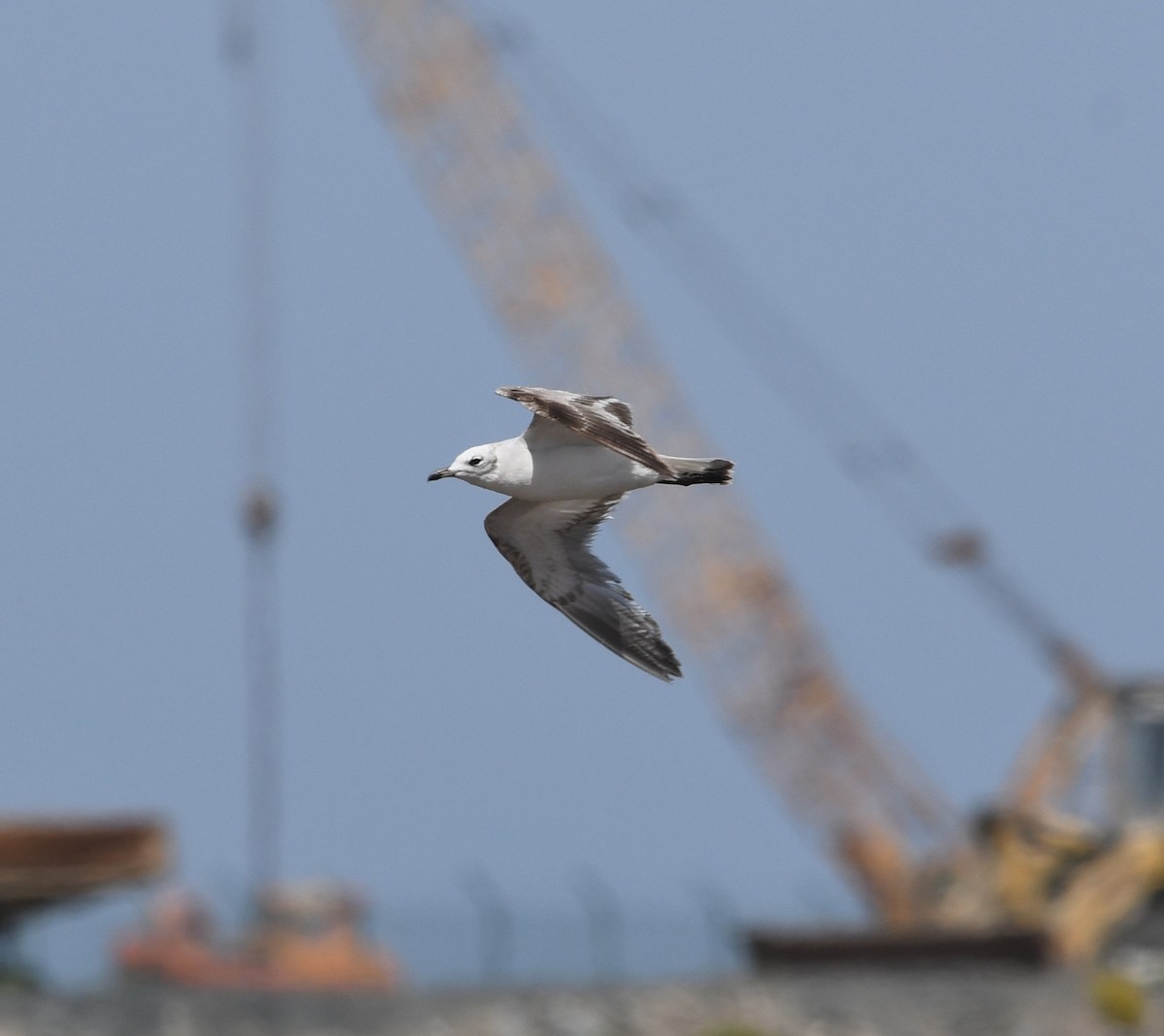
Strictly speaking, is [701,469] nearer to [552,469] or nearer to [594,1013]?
[552,469]

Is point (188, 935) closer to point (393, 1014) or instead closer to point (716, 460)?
point (393, 1014)

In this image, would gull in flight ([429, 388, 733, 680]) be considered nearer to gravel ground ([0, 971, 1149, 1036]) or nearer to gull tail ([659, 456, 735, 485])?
gull tail ([659, 456, 735, 485])

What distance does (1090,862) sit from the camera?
4631cm

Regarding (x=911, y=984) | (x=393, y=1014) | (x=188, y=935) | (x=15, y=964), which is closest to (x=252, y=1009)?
(x=393, y=1014)

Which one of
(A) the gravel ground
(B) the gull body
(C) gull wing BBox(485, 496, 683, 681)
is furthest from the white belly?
(A) the gravel ground

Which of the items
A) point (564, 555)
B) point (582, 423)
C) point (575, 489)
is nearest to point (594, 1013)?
point (564, 555)

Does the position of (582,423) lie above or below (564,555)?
below

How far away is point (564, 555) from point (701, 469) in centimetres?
147

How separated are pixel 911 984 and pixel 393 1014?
9616 millimetres

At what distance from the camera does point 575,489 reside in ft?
31.6

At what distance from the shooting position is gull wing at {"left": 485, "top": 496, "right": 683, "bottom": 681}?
10930 mm

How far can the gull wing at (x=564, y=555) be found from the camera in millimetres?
10930

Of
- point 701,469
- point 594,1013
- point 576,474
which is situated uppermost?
point 576,474

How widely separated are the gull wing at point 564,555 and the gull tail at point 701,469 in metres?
0.73
